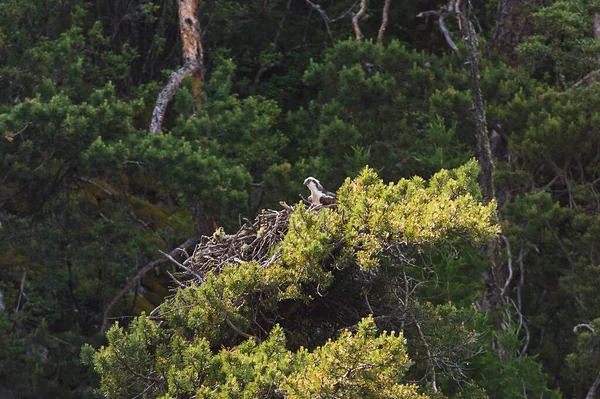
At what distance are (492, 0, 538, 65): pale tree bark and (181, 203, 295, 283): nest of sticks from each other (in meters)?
10.5

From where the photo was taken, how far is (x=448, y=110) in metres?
15.4

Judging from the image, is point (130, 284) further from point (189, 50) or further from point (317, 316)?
point (317, 316)

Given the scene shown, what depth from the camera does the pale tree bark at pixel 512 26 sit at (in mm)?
17594

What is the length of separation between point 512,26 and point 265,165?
4.17 metres

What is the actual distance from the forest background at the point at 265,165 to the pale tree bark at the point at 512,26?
3 cm

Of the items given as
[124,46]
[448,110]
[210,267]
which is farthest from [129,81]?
[210,267]

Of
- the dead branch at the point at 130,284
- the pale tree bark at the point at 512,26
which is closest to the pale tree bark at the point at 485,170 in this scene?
the dead branch at the point at 130,284

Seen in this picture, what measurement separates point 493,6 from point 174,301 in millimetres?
14143

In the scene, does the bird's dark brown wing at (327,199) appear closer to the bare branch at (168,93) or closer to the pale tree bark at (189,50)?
the bare branch at (168,93)

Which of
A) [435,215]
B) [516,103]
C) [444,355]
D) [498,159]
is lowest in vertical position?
[498,159]

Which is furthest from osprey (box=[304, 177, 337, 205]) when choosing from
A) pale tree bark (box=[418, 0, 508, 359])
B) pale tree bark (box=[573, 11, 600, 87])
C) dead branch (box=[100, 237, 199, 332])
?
pale tree bark (box=[573, 11, 600, 87])

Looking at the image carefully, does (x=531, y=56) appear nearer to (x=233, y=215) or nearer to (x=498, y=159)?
(x=498, y=159)

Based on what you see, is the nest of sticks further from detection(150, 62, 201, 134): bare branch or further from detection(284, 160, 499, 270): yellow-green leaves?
detection(150, 62, 201, 134): bare branch

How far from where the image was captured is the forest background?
12797mm
